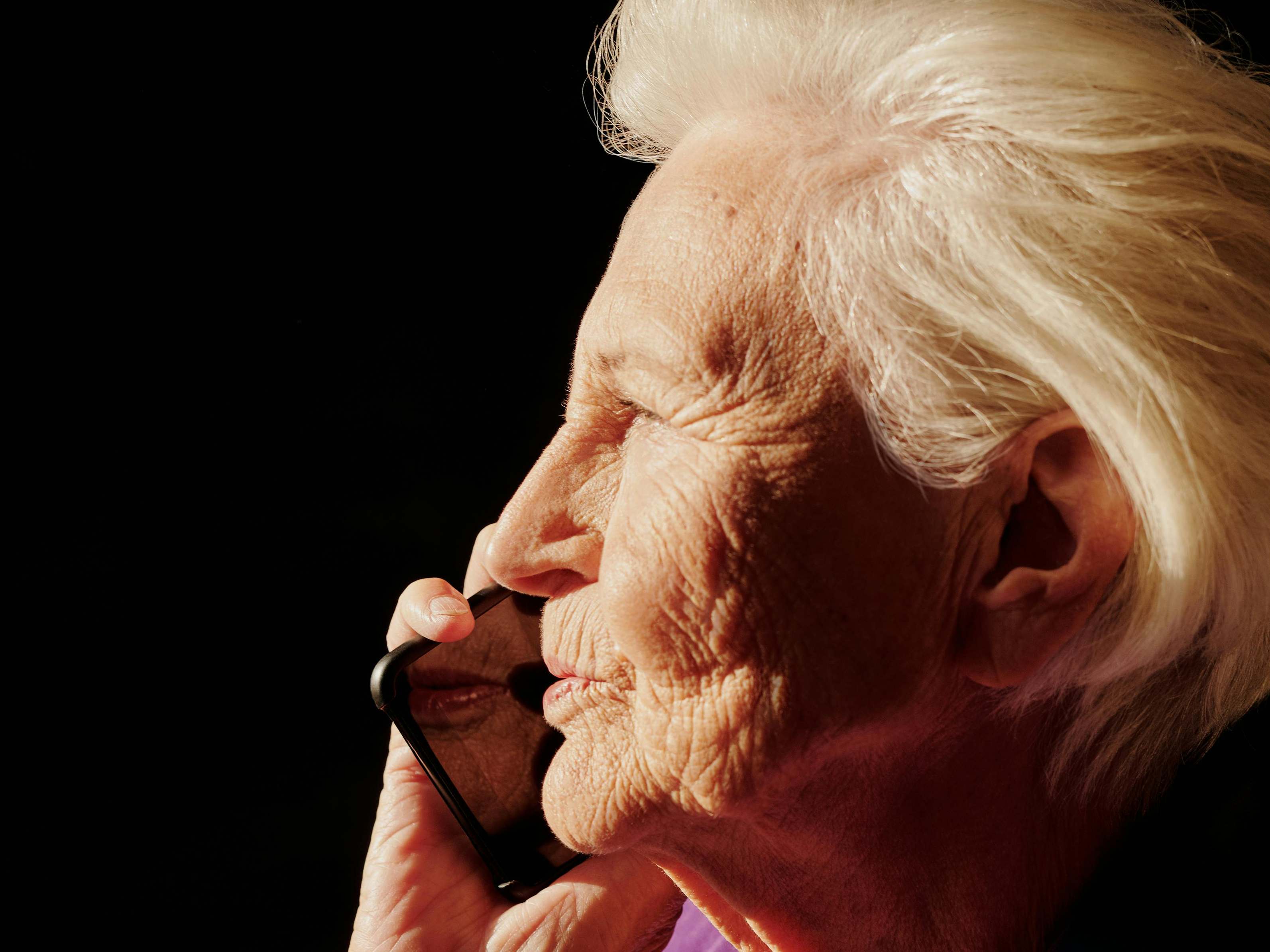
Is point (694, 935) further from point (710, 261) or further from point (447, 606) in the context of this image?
point (710, 261)

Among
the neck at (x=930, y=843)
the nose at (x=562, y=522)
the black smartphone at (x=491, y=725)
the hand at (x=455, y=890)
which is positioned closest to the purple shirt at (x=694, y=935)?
the hand at (x=455, y=890)

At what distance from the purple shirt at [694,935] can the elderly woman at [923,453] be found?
0.53m

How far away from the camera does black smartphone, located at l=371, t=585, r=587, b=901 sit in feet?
4.47

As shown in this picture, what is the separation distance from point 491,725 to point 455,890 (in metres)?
0.29

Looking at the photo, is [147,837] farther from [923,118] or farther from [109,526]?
[923,118]

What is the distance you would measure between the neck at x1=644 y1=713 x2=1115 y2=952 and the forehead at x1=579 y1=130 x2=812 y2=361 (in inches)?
20.1

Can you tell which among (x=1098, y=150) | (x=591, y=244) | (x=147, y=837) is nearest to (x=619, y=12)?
(x=591, y=244)

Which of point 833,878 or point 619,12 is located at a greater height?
point 619,12

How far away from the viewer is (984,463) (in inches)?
35.4

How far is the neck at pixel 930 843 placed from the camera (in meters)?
1.08

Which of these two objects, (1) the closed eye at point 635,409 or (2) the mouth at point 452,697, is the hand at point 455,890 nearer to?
(2) the mouth at point 452,697

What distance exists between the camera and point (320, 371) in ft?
5.53

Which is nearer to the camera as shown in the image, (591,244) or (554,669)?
(554,669)

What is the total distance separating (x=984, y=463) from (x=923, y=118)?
36 centimetres
